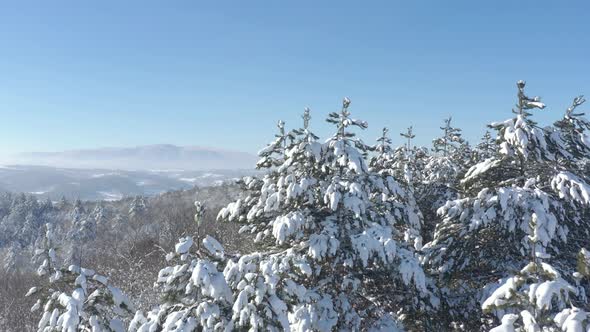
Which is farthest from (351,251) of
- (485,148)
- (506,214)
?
(485,148)

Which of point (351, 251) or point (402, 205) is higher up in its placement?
point (402, 205)

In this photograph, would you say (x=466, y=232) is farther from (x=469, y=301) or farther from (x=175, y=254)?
(x=175, y=254)

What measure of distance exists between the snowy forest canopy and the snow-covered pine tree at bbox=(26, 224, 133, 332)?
0.02 meters

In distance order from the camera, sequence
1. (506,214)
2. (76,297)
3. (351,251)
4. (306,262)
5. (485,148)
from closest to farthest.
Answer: (76,297)
(306,262)
(506,214)
(351,251)
(485,148)

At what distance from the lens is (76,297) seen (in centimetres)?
589

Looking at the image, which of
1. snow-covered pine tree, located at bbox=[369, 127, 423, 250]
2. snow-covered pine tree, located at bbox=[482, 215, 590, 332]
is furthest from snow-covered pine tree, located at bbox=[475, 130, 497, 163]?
snow-covered pine tree, located at bbox=[482, 215, 590, 332]

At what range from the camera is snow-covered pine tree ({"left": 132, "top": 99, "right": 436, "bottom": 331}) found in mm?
5672

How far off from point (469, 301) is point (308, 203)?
3792 mm

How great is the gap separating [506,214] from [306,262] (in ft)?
11.5

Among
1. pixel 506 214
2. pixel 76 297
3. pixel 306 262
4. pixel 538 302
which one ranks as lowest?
pixel 76 297

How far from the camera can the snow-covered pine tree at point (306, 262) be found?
5672mm

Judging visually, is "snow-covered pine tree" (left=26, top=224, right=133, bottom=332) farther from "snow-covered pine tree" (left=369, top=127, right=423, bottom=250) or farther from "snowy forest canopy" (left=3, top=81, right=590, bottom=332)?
"snow-covered pine tree" (left=369, top=127, right=423, bottom=250)

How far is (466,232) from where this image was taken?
26.3 ft

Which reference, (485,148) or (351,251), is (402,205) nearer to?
(351,251)
